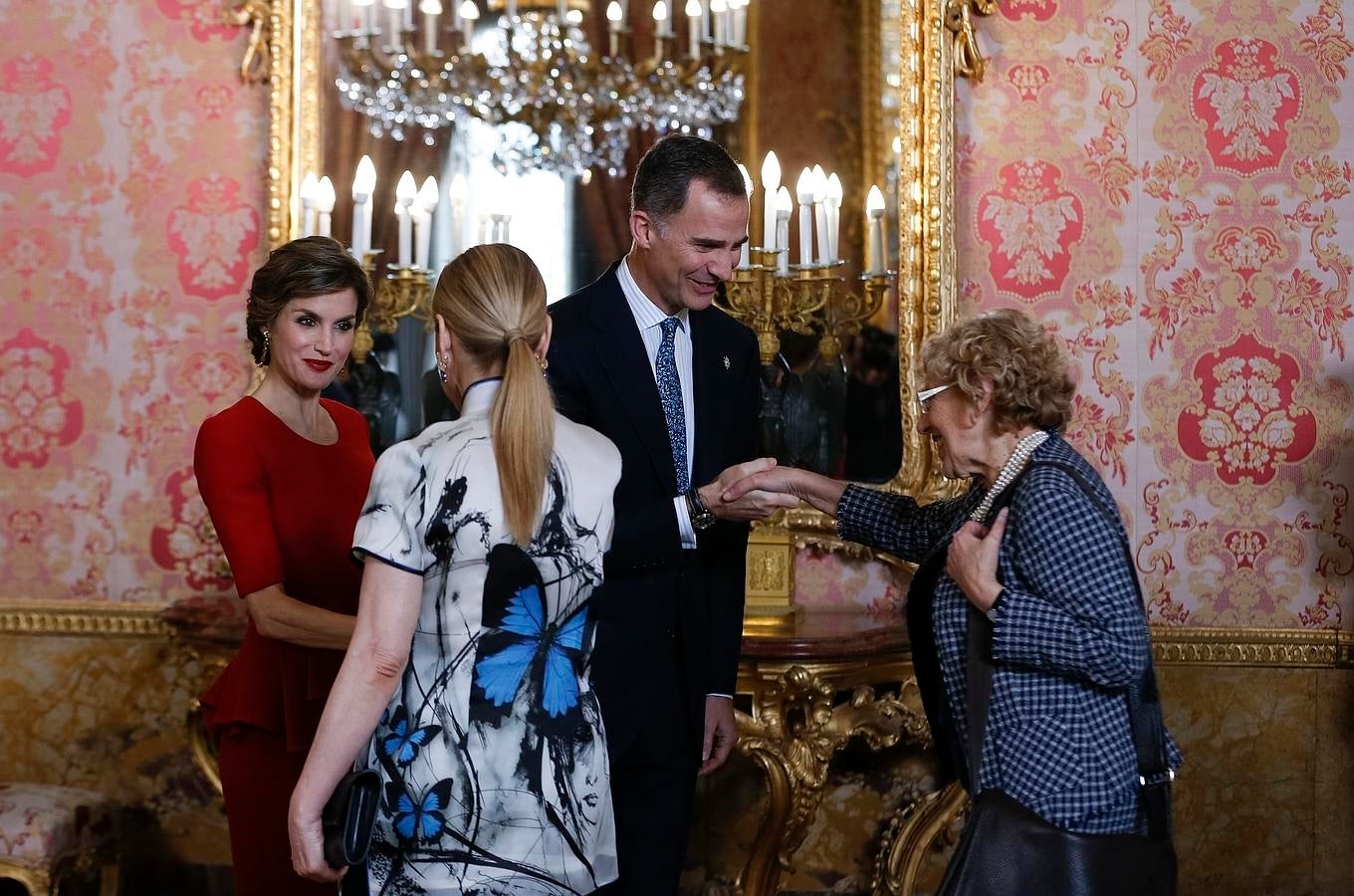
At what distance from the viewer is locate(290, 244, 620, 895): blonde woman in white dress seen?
6.19ft

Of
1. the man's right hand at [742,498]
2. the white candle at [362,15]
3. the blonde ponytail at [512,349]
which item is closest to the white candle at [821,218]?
the white candle at [362,15]

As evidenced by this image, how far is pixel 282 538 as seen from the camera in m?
2.57

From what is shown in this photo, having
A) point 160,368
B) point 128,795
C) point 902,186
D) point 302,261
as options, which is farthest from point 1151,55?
point 128,795

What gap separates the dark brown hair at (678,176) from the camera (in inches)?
106

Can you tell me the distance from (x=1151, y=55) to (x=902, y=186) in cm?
82

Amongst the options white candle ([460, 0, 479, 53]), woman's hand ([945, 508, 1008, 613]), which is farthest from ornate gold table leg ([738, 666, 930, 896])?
white candle ([460, 0, 479, 53])

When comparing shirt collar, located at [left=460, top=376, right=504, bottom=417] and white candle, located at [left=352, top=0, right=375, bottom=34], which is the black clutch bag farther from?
white candle, located at [left=352, top=0, right=375, bottom=34]

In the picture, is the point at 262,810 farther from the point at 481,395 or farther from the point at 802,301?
the point at 802,301

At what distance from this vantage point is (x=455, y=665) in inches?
74.8

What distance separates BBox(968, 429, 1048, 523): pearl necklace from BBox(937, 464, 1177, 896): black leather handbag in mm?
106

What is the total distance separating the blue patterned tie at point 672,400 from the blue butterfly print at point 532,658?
0.78 metres

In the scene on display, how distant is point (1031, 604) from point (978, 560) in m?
0.11

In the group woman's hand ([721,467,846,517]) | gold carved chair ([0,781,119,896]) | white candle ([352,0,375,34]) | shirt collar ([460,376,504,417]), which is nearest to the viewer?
shirt collar ([460,376,504,417])

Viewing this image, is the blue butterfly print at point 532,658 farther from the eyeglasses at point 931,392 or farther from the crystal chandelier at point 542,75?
the crystal chandelier at point 542,75
